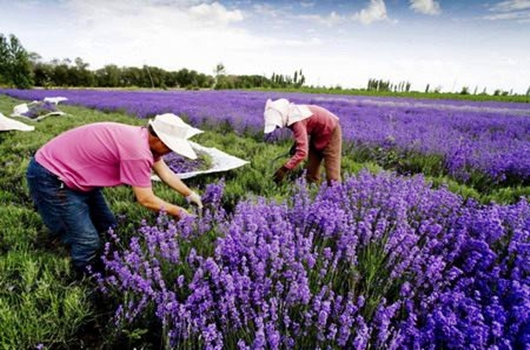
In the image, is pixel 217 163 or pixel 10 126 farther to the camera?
pixel 10 126

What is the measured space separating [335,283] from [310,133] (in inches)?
98.4

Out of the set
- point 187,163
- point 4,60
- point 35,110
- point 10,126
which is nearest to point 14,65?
point 4,60

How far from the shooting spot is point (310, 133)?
3896mm

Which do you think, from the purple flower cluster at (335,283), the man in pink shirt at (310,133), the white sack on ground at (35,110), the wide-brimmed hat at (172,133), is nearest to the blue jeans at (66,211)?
the purple flower cluster at (335,283)

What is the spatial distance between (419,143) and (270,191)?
317cm

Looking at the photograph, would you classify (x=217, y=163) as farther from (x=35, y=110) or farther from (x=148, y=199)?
(x=35, y=110)

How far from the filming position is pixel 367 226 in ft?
5.76

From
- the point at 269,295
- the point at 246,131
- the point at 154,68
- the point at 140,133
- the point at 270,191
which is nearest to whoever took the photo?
the point at 269,295

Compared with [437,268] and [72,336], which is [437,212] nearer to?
[437,268]

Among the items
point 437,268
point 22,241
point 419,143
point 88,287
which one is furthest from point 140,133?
point 419,143

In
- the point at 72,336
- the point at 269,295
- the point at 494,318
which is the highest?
the point at 494,318

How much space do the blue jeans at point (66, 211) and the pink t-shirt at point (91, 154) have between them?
63mm

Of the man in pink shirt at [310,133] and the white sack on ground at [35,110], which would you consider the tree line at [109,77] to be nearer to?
the white sack on ground at [35,110]

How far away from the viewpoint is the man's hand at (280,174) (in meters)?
3.36
